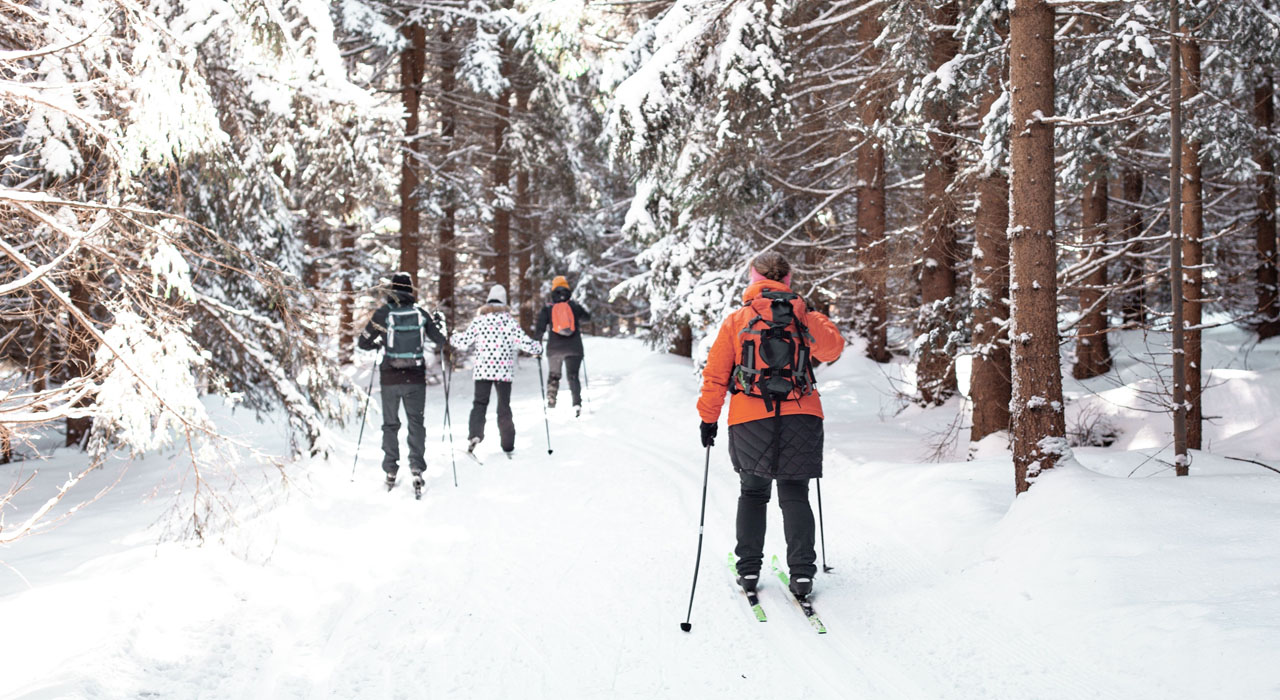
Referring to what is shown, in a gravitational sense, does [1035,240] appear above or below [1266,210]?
below

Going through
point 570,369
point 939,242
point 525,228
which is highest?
point 525,228

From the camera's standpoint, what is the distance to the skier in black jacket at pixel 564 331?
1205 cm

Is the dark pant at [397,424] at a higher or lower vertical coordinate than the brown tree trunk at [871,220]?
lower

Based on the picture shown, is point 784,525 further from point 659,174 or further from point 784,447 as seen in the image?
point 659,174

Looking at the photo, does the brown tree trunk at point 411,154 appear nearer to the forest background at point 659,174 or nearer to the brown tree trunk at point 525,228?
the forest background at point 659,174

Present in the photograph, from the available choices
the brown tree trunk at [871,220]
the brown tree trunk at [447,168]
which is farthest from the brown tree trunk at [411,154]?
the brown tree trunk at [871,220]

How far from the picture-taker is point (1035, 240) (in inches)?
212

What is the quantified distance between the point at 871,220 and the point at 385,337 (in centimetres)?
806

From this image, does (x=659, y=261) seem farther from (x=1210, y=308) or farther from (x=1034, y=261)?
(x=1210, y=308)

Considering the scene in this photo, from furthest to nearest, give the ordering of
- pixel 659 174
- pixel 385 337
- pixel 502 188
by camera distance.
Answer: pixel 502 188 < pixel 659 174 < pixel 385 337

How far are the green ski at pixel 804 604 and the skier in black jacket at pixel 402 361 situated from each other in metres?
3.89

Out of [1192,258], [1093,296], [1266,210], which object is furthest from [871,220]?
[1266,210]

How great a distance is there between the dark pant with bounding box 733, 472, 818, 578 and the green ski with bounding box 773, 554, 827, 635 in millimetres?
154

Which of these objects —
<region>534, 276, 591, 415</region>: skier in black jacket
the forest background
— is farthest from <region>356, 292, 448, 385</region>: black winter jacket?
<region>534, 276, 591, 415</region>: skier in black jacket
